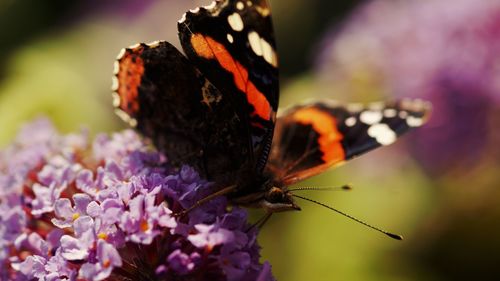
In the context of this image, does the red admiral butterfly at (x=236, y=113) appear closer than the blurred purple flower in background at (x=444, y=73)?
Yes

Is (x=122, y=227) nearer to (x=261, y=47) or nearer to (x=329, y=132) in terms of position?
(x=261, y=47)

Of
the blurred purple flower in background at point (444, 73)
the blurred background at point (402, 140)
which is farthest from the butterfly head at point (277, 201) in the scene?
the blurred purple flower in background at point (444, 73)

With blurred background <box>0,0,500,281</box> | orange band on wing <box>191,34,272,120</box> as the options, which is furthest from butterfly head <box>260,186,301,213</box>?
blurred background <box>0,0,500,281</box>

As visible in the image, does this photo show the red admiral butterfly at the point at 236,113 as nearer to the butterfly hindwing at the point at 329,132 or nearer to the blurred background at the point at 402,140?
the butterfly hindwing at the point at 329,132

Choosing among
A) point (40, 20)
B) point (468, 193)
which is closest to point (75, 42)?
point (40, 20)

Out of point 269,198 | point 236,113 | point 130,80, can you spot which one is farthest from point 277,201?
point 130,80

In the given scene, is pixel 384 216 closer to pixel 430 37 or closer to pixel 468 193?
pixel 468 193

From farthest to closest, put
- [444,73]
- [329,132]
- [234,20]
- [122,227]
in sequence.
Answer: [444,73] < [329,132] < [234,20] < [122,227]
